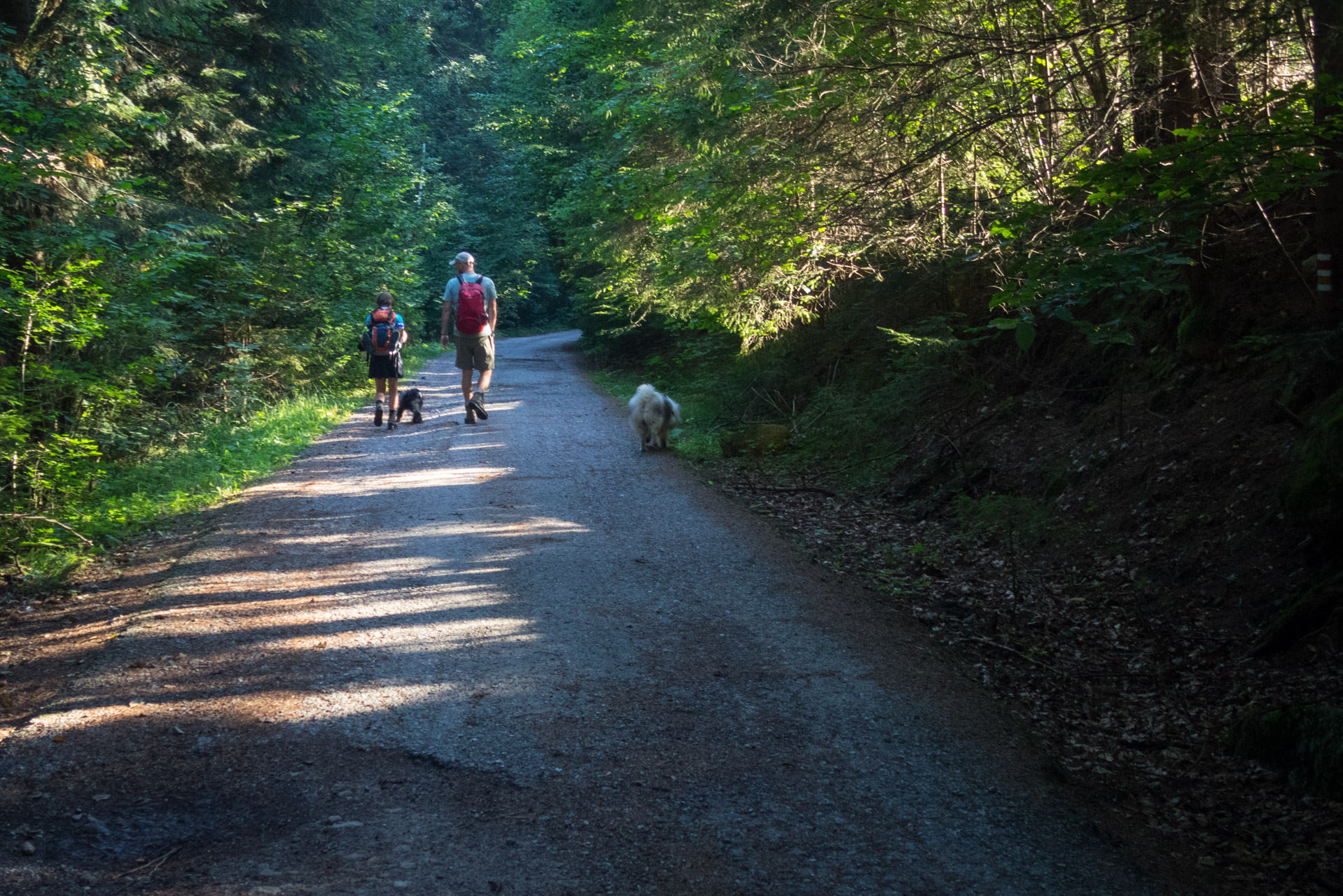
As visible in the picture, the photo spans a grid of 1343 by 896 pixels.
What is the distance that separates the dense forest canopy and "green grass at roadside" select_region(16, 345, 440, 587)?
0.25 m

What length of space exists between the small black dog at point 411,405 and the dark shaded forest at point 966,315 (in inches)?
104

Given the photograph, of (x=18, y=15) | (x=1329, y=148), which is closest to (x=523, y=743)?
(x=1329, y=148)

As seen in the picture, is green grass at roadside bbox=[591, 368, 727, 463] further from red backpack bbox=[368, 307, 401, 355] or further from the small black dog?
red backpack bbox=[368, 307, 401, 355]

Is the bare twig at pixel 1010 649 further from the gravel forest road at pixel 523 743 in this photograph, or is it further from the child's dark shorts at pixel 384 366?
the child's dark shorts at pixel 384 366

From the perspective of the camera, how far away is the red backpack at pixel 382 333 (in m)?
13.2

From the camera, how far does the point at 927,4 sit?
7.62 metres

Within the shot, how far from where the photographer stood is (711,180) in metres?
A: 9.26

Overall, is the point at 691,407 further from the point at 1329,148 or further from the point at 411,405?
the point at 1329,148

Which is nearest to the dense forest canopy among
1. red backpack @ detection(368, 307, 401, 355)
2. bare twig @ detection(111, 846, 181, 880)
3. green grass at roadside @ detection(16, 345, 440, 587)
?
green grass at roadside @ detection(16, 345, 440, 587)

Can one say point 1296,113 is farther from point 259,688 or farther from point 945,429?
point 259,688

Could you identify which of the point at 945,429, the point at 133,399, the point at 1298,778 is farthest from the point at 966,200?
the point at 133,399

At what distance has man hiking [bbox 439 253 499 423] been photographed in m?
12.9

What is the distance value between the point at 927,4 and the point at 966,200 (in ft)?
10.3

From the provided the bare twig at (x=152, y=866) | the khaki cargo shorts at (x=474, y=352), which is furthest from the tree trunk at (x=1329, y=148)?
the khaki cargo shorts at (x=474, y=352)
